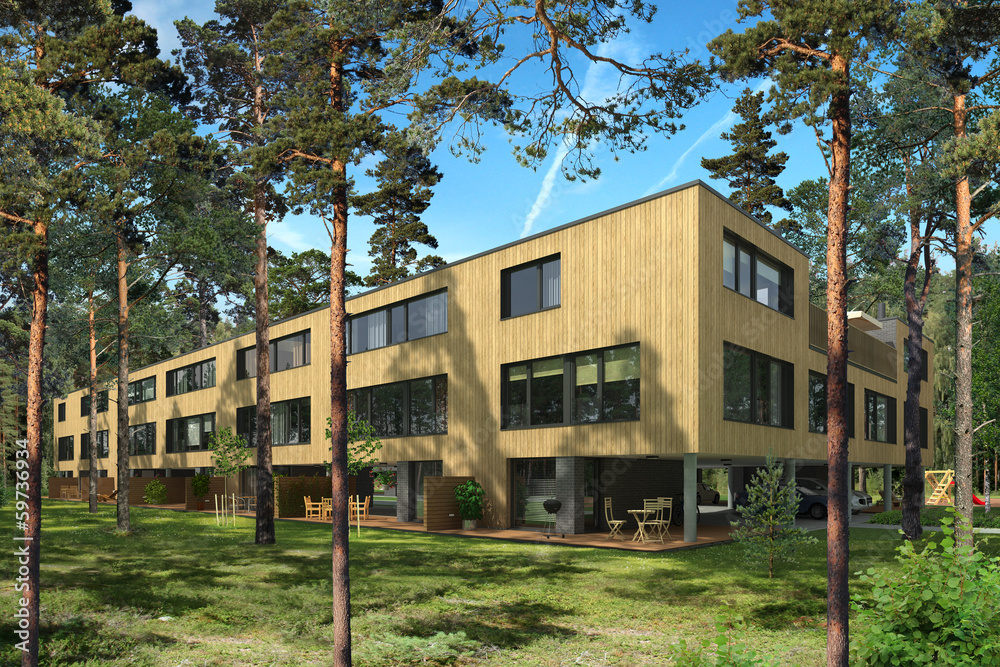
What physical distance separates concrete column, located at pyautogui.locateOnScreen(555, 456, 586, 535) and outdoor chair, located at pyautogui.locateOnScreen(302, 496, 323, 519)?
366 inches

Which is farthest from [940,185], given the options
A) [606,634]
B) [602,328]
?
[606,634]

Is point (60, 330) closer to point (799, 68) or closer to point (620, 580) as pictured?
point (620, 580)

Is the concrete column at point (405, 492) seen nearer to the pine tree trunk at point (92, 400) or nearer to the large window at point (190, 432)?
the pine tree trunk at point (92, 400)

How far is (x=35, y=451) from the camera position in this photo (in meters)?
9.94

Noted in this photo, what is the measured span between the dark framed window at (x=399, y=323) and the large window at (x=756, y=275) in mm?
9202

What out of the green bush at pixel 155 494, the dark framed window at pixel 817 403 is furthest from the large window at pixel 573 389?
the green bush at pixel 155 494

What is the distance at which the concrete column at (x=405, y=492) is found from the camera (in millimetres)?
26766

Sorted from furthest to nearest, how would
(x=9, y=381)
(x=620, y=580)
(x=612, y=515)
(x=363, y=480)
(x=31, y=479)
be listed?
(x=9, y=381)
(x=363, y=480)
(x=612, y=515)
(x=620, y=580)
(x=31, y=479)

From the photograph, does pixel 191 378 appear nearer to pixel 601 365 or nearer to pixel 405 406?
pixel 405 406

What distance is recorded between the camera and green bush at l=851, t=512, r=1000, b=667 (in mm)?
6098

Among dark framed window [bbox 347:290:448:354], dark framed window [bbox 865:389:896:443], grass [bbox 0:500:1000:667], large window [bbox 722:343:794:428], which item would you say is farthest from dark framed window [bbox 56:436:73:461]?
dark framed window [bbox 865:389:896:443]

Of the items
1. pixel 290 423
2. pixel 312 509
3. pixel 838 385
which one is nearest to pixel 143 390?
pixel 290 423

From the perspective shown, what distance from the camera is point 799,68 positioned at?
901cm

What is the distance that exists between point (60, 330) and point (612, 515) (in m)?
24.6
